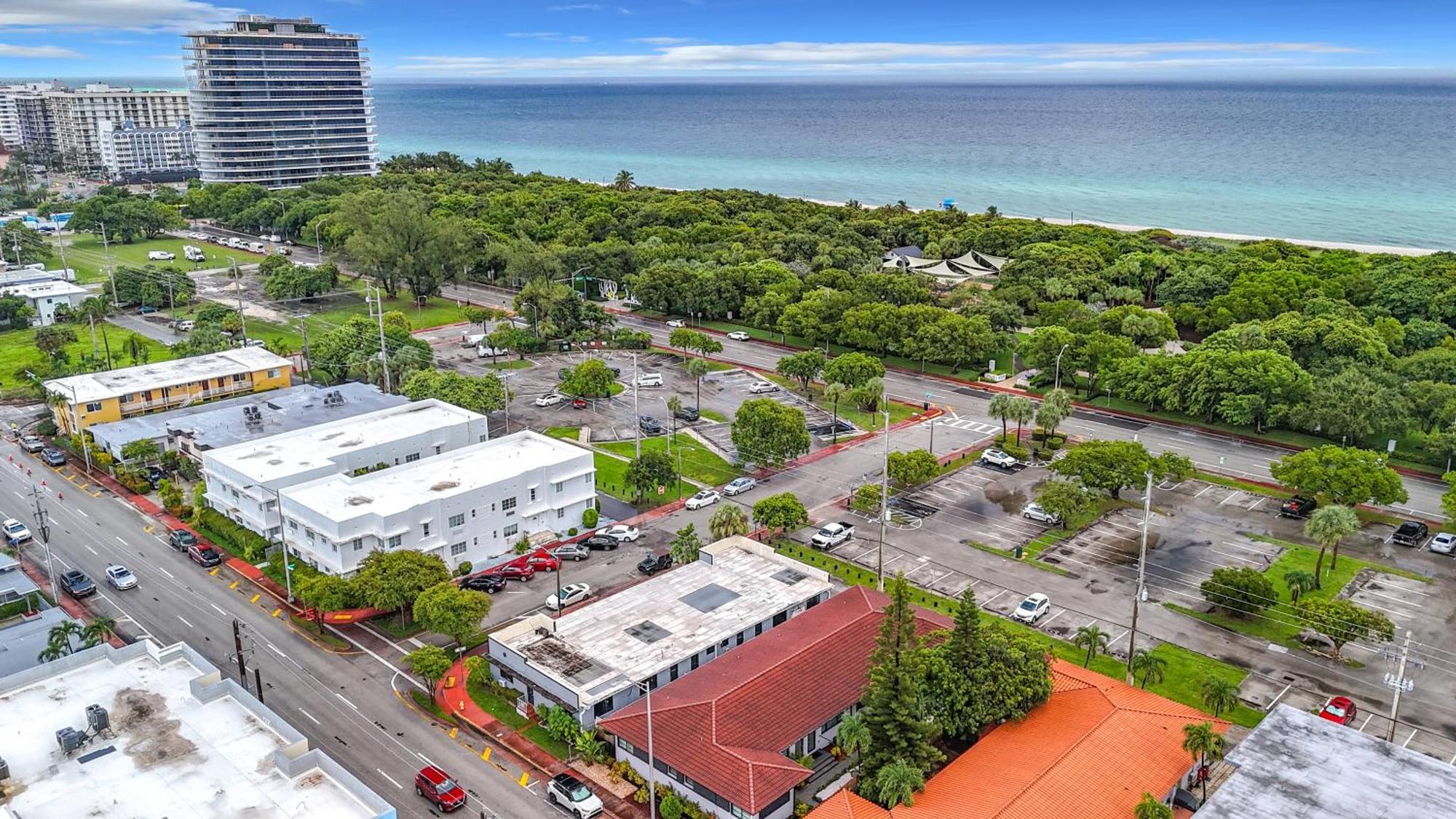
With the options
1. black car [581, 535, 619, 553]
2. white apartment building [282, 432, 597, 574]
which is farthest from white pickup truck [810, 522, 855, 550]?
white apartment building [282, 432, 597, 574]

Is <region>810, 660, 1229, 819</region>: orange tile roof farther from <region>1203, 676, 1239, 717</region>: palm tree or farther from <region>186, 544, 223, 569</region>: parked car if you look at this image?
<region>186, 544, 223, 569</region>: parked car

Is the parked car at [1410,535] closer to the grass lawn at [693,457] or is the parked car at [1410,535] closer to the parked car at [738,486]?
the parked car at [738,486]

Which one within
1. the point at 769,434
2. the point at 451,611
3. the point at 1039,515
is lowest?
the point at 1039,515

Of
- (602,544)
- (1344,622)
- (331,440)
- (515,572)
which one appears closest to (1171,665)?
(1344,622)

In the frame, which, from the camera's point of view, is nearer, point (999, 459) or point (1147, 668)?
point (1147, 668)

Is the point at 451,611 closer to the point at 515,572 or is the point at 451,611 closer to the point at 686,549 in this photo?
the point at 515,572

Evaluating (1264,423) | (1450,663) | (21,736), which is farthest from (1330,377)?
(21,736)

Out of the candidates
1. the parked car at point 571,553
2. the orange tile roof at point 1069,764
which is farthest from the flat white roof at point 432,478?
the orange tile roof at point 1069,764
